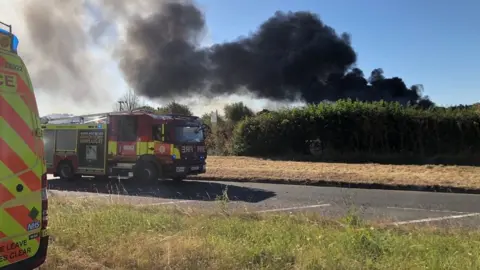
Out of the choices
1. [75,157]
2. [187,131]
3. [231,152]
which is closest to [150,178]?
[187,131]

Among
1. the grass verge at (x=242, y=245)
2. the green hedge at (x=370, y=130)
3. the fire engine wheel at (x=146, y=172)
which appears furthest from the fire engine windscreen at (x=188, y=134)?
the green hedge at (x=370, y=130)

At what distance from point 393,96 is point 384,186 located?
25213 millimetres

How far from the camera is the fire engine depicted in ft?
43.2

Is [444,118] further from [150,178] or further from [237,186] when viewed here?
[150,178]

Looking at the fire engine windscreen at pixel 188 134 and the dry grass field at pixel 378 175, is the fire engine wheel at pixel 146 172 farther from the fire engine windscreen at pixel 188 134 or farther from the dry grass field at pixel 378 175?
the dry grass field at pixel 378 175

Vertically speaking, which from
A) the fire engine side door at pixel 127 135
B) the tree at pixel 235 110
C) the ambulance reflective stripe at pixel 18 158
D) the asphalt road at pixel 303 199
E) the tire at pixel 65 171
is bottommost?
the asphalt road at pixel 303 199

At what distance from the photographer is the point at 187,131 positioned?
13516 millimetres

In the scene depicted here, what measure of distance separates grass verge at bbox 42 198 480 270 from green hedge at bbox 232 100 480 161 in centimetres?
1566

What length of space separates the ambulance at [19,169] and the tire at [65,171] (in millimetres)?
11553

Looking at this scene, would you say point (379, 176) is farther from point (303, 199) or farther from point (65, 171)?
point (65, 171)

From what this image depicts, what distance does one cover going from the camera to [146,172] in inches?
526

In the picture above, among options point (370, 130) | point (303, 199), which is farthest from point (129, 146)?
point (370, 130)

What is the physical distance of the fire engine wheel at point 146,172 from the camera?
13266 millimetres

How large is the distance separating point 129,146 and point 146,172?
37.0 inches
